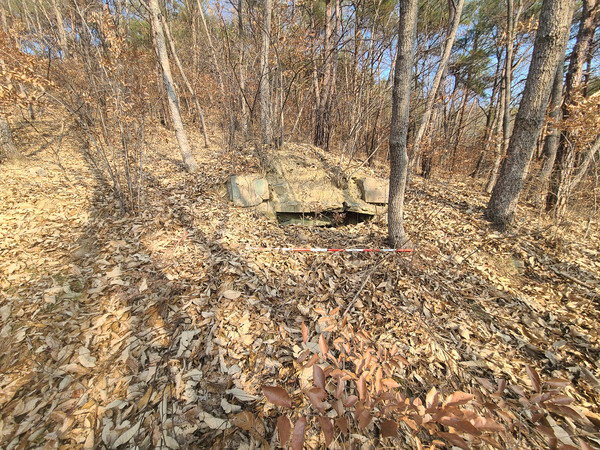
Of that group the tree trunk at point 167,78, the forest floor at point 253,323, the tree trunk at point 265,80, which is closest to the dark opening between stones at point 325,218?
the forest floor at point 253,323

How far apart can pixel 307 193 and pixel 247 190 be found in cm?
130

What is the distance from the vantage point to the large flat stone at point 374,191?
17.0 ft

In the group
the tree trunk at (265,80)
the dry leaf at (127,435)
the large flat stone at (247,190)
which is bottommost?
the dry leaf at (127,435)

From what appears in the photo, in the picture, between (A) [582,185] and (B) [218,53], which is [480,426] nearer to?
(A) [582,185]

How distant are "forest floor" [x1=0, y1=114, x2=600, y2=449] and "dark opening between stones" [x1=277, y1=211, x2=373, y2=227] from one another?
0.73 metres

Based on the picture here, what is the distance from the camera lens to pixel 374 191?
205 inches

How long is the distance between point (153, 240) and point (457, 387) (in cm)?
386

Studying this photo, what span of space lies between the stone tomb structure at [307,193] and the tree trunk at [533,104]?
1.98 meters

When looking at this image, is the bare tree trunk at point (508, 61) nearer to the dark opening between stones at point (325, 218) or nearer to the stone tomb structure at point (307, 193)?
the stone tomb structure at point (307, 193)

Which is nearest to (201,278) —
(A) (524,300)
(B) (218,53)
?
(A) (524,300)

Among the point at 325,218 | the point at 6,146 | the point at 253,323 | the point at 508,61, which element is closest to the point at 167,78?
the point at 6,146

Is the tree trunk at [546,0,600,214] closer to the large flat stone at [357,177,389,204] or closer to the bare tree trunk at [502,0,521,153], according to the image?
the bare tree trunk at [502,0,521,153]

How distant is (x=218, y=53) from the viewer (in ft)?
26.1

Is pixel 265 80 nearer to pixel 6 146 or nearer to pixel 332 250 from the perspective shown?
pixel 332 250
